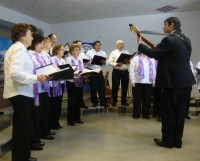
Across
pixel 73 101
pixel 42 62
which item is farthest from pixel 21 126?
pixel 73 101

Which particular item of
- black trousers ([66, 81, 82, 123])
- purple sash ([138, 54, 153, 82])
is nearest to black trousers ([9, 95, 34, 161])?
black trousers ([66, 81, 82, 123])

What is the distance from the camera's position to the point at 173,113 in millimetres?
3373

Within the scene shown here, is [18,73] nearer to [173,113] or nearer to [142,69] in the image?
[173,113]

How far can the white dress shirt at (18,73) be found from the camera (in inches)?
89.2

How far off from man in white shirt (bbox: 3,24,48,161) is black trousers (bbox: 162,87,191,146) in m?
1.68

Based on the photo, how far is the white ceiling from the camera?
687 centimetres

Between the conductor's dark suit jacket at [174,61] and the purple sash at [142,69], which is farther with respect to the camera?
the purple sash at [142,69]

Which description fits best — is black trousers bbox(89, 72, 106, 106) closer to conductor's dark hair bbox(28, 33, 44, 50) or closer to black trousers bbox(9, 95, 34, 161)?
conductor's dark hair bbox(28, 33, 44, 50)

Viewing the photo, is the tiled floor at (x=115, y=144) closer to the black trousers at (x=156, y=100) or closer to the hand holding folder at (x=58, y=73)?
the black trousers at (x=156, y=100)

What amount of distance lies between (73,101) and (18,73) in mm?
2271

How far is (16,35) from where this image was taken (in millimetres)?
2479

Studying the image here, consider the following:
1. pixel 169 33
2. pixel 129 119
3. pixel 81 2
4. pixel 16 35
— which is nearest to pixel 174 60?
pixel 169 33

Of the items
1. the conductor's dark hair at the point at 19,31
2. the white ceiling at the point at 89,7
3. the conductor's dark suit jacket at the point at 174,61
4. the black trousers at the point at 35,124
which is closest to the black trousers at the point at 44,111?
the black trousers at the point at 35,124

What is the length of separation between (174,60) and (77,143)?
1.69 meters
